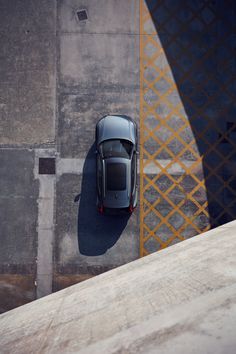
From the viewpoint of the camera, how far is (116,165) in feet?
26.9

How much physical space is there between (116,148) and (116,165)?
19.7 inches

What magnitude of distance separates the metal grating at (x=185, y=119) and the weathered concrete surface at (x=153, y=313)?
10.4 ft

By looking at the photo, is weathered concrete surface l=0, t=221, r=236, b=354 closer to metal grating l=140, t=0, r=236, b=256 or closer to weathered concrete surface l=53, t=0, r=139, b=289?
weathered concrete surface l=53, t=0, r=139, b=289

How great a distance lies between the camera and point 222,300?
12.1ft

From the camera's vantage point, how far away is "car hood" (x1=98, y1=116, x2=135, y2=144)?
8398mm

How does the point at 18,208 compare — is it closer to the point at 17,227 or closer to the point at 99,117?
the point at 17,227

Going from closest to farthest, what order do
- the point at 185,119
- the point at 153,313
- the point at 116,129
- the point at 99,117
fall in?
the point at 153,313 → the point at 116,129 → the point at 99,117 → the point at 185,119

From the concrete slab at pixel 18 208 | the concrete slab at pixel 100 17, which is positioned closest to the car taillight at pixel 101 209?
the concrete slab at pixel 18 208

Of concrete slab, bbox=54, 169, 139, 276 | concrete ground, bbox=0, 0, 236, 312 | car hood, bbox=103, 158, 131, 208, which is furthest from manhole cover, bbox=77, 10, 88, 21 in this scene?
concrete slab, bbox=54, 169, 139, 276

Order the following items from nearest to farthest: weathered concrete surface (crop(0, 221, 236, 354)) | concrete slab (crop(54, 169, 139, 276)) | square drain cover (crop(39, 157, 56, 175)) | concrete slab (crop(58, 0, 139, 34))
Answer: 1. weathered concrete surface (crop(0, 221, 236, 354))
2. concrete slab (crop(54, 169, 139, 276))
3. square drain cover (crop(39, 157, 56, 175))
4. concrete slab (crop(58, 0, 139, 34))

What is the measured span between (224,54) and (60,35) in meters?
5.27

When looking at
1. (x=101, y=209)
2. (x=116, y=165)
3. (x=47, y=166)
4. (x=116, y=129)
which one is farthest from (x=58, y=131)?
(x=101, y=209)

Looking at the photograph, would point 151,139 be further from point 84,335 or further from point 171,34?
point 84,335

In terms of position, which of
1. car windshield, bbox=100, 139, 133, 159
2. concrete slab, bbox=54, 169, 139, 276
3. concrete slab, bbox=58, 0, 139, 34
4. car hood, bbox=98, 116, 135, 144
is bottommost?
concrete slab, bbox=54, 169, 139, 276
